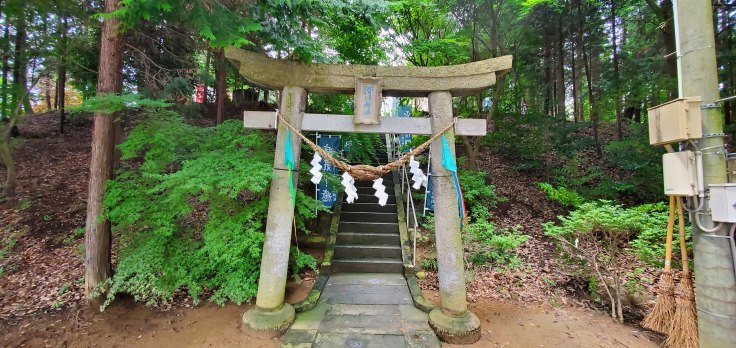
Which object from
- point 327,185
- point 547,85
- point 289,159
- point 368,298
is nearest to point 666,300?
point 368,298

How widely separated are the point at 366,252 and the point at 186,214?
10.5 ft

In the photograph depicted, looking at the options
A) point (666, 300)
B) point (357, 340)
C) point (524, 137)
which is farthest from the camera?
point (524, 137)

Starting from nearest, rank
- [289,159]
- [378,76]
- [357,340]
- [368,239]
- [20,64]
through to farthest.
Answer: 1. [357,340]
2. [289,159]
3. [378,76]
4. [368,239]
5. [20,64]

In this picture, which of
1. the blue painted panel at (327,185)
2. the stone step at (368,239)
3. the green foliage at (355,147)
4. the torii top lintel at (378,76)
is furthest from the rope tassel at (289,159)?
the green foliage at (355,147)

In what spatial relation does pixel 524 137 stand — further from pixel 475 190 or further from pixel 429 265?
pixel 429 265

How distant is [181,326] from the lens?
A: 3.86m

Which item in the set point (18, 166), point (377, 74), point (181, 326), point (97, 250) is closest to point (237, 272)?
point (181, 326)

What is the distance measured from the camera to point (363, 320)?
3.96 metres

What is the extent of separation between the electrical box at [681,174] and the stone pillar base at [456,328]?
2.54 meters

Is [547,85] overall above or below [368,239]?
above

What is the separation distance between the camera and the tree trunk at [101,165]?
4.17 metres

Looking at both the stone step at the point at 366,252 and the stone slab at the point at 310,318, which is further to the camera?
the stone step at the point at 366,252

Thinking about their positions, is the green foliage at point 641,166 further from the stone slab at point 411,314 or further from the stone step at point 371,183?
the stone slab at point 411,314

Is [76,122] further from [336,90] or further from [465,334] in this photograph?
[465,334]
